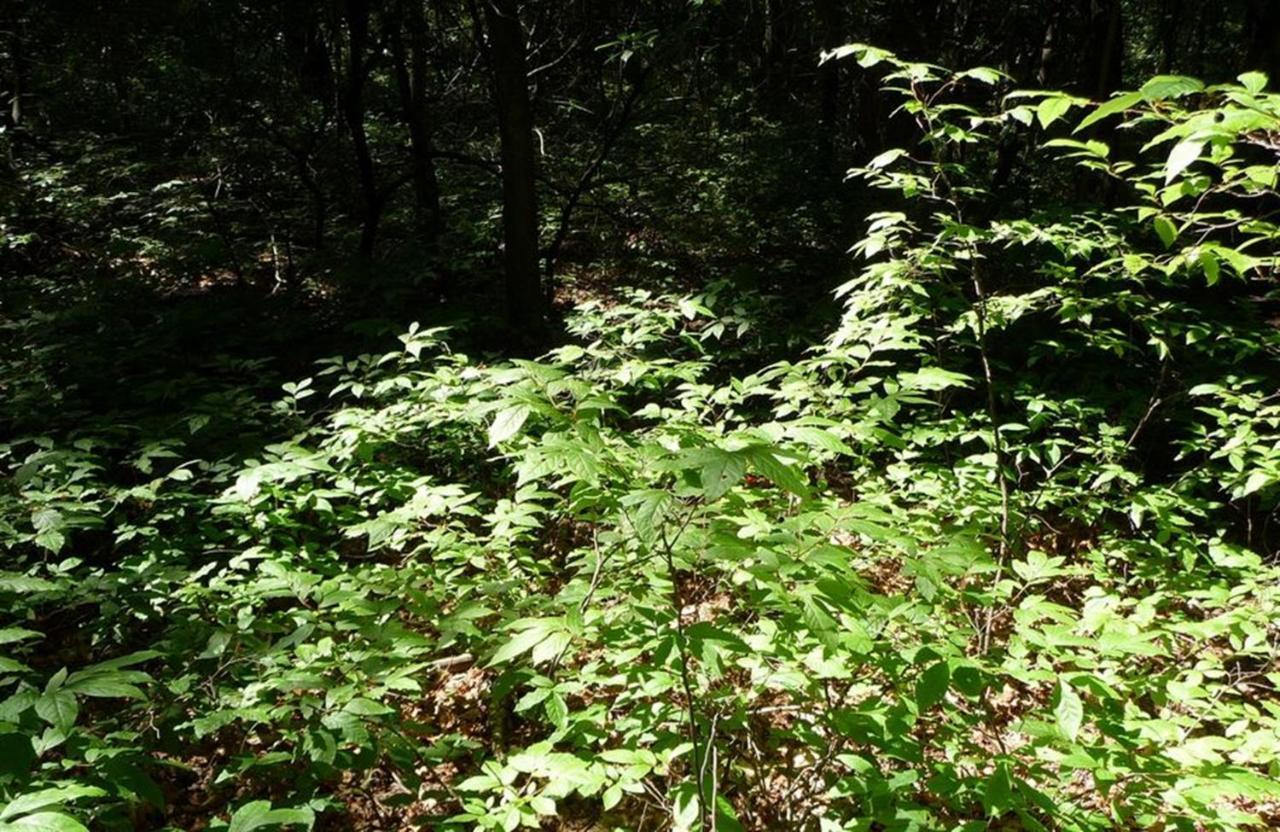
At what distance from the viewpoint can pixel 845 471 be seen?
505 cm

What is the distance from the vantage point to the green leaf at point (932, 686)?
5.58ft

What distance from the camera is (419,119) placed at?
7.97 meters

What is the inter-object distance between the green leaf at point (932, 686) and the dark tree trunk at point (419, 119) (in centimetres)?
724

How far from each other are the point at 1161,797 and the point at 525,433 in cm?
265

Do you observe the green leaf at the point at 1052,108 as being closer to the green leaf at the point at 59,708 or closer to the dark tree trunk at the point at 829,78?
the green leaf at the point at 59,708

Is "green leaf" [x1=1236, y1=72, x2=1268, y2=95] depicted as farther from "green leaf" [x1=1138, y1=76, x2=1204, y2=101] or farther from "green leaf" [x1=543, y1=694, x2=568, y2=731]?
"green leaf" [x1=543, y1=694, x2=568, y2=731]

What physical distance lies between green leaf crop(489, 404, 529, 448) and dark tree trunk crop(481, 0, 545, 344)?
4729 mm

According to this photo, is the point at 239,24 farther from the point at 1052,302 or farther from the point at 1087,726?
the point at 1087,726

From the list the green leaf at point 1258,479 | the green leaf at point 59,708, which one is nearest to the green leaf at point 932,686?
the green leaf at point 59,708

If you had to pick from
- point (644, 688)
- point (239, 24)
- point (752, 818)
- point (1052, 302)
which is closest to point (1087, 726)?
point (752, 818)

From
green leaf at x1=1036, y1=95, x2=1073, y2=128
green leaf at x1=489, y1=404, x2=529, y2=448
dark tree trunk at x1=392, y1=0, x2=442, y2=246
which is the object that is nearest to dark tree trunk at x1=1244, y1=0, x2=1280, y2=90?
green leaf at x1=1036, y1=95, x2=1073, y2=128

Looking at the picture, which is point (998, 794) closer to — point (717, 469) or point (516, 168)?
point (717, 469)

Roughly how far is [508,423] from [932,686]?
1240 millimetres

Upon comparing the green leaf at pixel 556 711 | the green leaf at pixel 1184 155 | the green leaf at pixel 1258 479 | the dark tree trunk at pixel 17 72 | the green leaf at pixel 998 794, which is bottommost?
the green leaf at pixel 998 794
